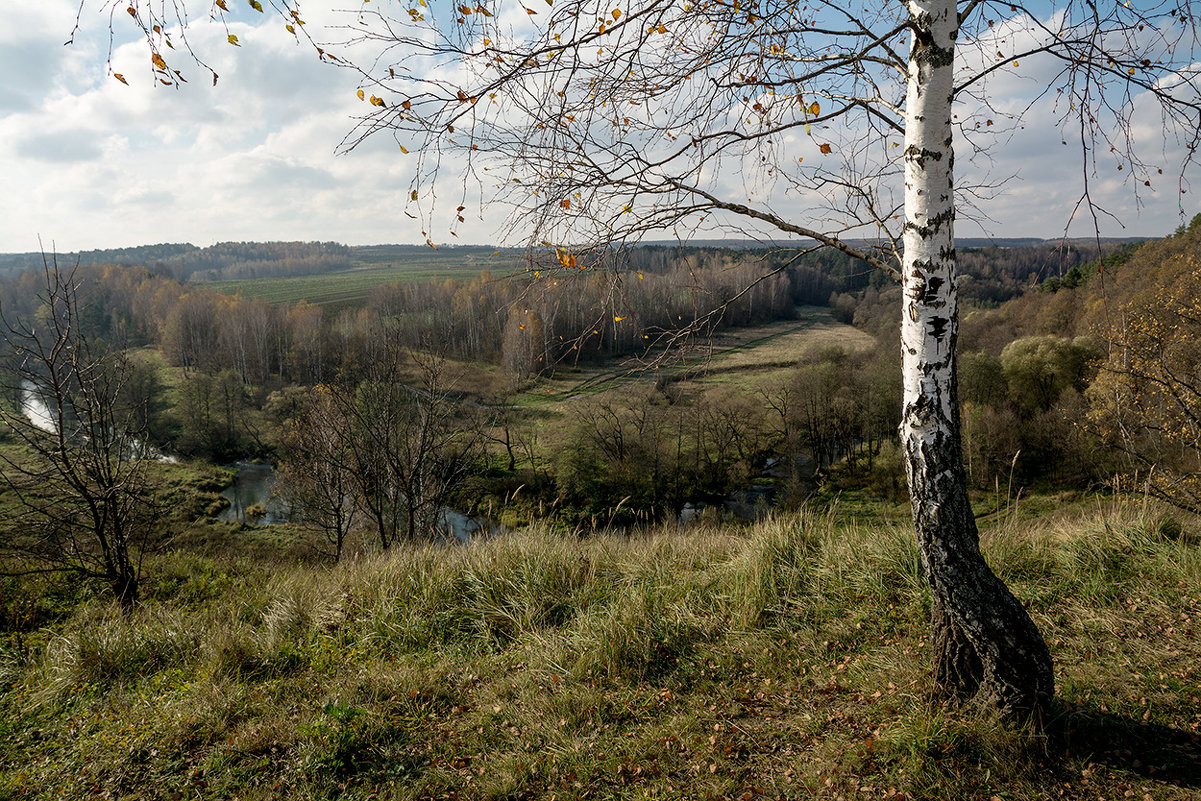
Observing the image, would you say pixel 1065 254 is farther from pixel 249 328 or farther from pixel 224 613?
pixel 249 328

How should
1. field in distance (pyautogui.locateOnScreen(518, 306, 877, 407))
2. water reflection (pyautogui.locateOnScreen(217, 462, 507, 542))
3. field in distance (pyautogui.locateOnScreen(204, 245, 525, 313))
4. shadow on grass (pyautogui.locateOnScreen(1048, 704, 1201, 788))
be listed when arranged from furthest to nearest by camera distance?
field in distance (pyautogui.locateOnScreen(204, 245, 525, 313)), field in distance (pyautogui.locateOnScreen(518, 306, 877, 407)), water reflection (pyautogui.locateOnScreen(217, 462, 507, 542)), shadow on grass (pyautogui.locateOnScreen(1048, 704, 1201, 788))

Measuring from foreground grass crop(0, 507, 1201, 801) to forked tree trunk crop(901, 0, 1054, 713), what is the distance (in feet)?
0.97

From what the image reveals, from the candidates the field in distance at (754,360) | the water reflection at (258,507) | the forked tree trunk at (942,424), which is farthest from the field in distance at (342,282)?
the forked tree trunk at (942,424)

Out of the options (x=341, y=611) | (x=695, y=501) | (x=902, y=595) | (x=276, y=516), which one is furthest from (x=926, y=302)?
(x=276, y=516)

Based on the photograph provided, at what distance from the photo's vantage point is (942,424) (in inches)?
112

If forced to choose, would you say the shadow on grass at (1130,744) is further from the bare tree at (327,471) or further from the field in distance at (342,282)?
the field in distance at (342,282)

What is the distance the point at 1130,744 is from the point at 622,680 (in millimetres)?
2668

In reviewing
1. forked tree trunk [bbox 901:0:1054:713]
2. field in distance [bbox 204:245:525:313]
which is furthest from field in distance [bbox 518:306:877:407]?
forked tree trunk [bbox 901:0:1054:713]

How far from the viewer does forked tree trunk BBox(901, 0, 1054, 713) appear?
9.05 ft

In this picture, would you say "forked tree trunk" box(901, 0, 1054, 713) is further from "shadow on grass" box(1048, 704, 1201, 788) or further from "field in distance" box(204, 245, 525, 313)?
"field in distance" box(204, 245, 525, 313)

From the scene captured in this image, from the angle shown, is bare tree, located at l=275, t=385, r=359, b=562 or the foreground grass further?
bare tree, located at l=275, t=385, r=359, b=562

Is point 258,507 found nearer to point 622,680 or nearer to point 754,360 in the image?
point 622,680

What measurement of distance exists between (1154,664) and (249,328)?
208 feet

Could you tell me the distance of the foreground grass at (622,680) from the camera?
2818mm
